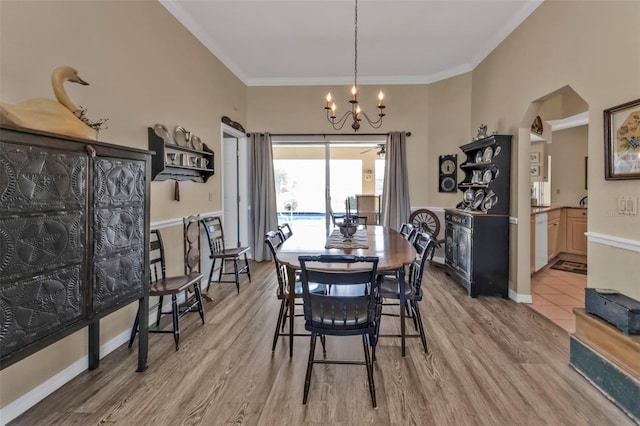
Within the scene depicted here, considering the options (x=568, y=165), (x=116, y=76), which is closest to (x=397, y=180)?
(x=568, y=165)

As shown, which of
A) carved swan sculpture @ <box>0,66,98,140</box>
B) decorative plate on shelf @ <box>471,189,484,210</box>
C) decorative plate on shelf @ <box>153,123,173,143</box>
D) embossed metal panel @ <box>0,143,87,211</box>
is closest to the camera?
embossed metal panel @ <box>0,143,87,211</box>

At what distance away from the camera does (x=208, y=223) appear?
405 centimetres

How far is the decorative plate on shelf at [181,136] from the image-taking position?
3455mm

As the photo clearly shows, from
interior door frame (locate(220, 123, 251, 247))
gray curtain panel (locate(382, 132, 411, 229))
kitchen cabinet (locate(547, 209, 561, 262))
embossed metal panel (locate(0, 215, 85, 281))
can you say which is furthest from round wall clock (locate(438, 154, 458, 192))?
embossed metal panel (locate(0, 215, 85, 281))

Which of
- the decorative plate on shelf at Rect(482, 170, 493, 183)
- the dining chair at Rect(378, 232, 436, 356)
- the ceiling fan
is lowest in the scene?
the dining chair at Rect(378, 232, 436, 356)

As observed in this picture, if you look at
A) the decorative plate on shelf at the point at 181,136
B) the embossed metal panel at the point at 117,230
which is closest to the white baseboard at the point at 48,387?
the embossed metal panel at the point at 117,230

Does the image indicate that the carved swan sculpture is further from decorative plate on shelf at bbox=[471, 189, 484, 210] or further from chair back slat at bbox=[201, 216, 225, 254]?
decorative plate on shelf at bbox=[471, 189, 484, 210]

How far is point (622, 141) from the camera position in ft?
7.29

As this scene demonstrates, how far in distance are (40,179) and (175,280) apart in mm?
1522

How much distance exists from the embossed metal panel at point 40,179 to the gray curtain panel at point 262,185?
152 inches

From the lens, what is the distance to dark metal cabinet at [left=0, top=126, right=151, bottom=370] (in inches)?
56.6

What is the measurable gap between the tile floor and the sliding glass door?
2.89m

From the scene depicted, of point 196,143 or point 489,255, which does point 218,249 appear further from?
point 489,255

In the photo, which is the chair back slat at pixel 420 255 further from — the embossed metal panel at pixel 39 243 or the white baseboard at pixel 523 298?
the embossed metal panel at pixel 39 243
